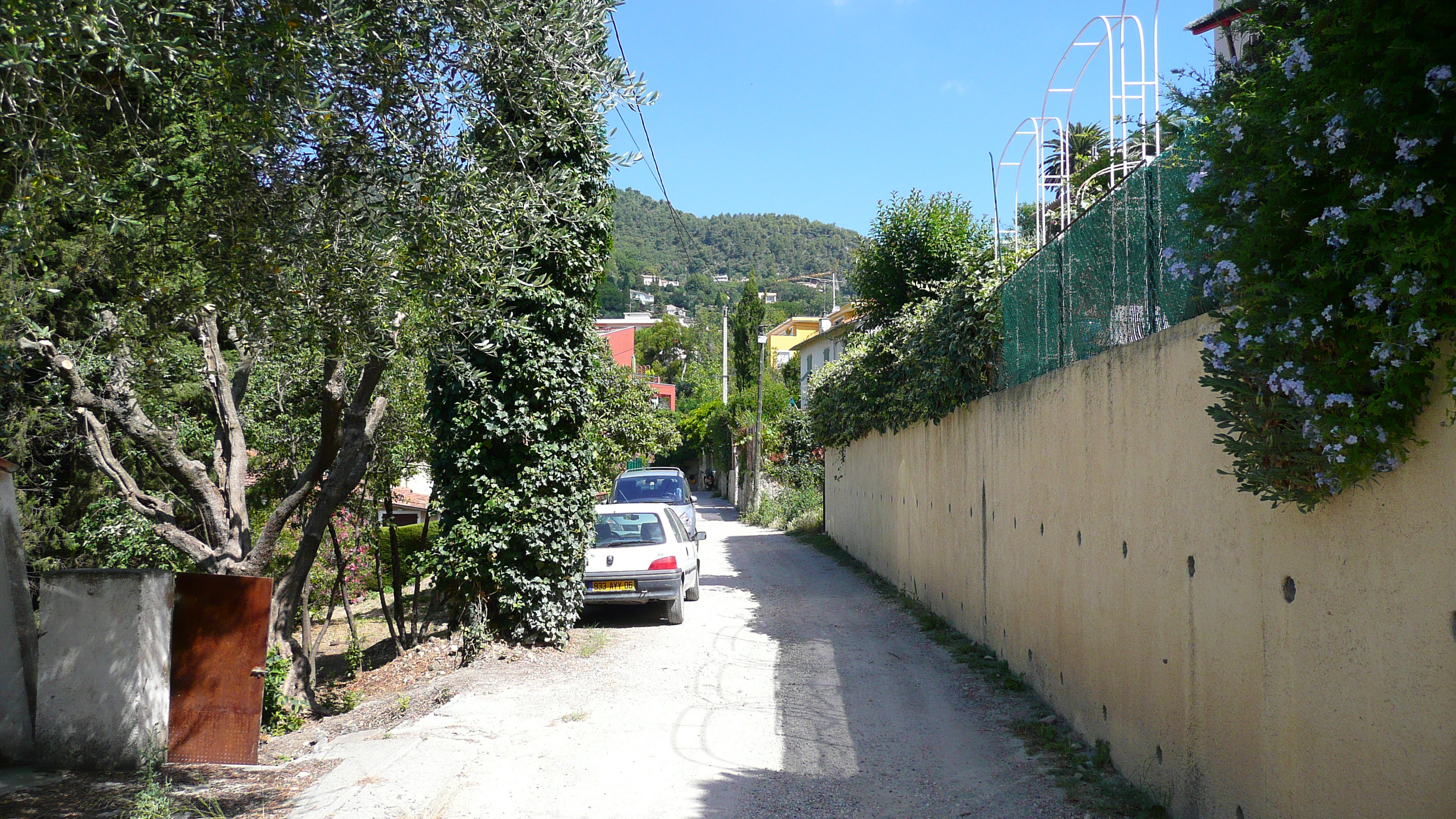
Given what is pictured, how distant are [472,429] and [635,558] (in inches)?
121

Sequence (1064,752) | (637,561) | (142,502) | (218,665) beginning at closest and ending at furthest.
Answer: (1064,752), (218,665), (142,502), (637,561)

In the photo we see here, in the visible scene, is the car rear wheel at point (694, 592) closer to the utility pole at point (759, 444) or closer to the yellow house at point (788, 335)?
the utility pole at point (759, 444)

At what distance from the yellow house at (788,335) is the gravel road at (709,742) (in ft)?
184

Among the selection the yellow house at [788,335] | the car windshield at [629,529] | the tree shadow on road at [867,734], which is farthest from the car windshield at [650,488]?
the yellow house at [788,335]

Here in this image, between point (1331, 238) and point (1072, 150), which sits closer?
point (1331, 238)

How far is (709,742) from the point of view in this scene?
6957 mm

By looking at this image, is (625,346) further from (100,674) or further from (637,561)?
(100,674)

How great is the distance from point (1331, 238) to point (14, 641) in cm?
782

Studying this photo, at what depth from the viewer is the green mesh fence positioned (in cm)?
509

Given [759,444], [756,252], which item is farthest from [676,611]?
[756,252]

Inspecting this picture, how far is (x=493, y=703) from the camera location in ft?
26.3

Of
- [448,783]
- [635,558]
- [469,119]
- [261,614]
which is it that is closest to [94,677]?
[261,614]

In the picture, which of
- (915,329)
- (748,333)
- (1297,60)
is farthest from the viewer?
(748,333)

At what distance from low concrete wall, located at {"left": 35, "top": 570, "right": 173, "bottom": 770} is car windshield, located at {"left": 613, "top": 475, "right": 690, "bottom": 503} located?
14.9m
